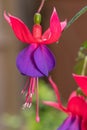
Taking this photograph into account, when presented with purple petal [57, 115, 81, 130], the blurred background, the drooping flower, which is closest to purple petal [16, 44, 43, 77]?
the drooping flower

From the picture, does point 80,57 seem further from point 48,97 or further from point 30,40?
point 48,97

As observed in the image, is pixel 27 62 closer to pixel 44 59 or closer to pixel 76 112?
pixel 44 59

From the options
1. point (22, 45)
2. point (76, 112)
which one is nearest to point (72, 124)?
point (76, 112)

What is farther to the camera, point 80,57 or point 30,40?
point 80,57

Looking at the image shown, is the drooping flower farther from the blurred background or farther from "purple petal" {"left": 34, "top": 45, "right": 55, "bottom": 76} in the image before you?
the blurred background

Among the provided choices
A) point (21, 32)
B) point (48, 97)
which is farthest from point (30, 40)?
point (48, 97)
